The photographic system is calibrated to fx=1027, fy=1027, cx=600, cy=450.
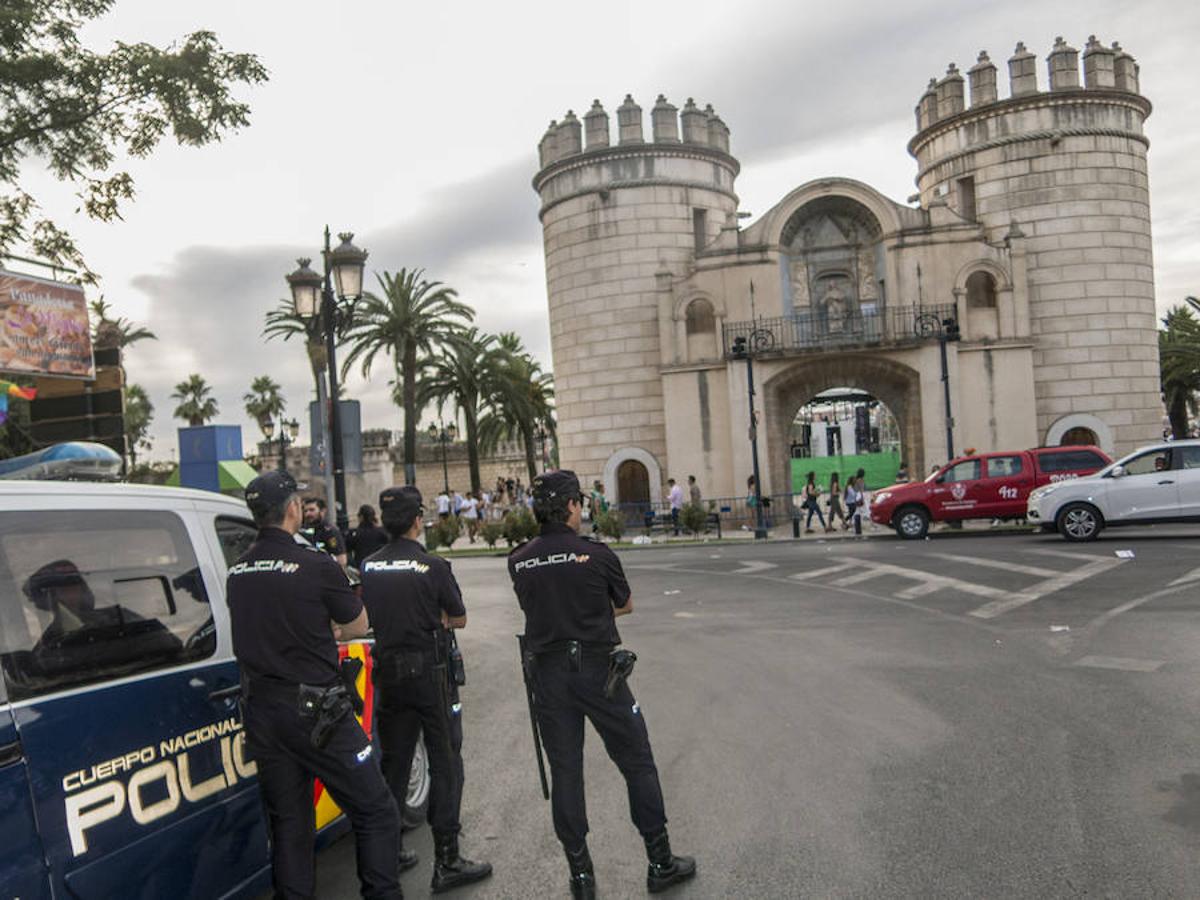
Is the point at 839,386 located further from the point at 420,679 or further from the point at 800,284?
the point at 420,679

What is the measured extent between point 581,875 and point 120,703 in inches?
80.4

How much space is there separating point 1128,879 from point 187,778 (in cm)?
386

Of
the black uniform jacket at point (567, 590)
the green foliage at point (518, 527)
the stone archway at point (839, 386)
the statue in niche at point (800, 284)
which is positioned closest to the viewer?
the black uniform jacket at point (567, 590)

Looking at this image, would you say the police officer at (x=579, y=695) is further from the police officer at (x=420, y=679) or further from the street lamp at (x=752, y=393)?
the street lamp at (x=752, y=393)

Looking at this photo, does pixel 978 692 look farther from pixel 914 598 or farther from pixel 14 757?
pixel 14 757

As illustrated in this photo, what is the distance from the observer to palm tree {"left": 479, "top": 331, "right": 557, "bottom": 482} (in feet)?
128

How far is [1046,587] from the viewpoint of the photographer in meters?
13.0

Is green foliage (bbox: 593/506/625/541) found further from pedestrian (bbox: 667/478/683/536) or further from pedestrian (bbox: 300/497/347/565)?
pedestrian (bbox: 300/497/347/565)

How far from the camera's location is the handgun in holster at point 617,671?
14.6 feet

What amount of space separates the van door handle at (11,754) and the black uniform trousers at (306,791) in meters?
0.93

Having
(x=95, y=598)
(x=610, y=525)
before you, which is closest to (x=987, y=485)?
(x=610, y=525)

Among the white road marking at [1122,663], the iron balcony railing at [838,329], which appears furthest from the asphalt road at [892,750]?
the iron balcony railing at [838,329]

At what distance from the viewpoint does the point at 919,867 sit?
4586 mm

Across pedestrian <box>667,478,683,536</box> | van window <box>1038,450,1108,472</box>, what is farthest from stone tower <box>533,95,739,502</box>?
van window <box>1038,450,1108,472</box>
